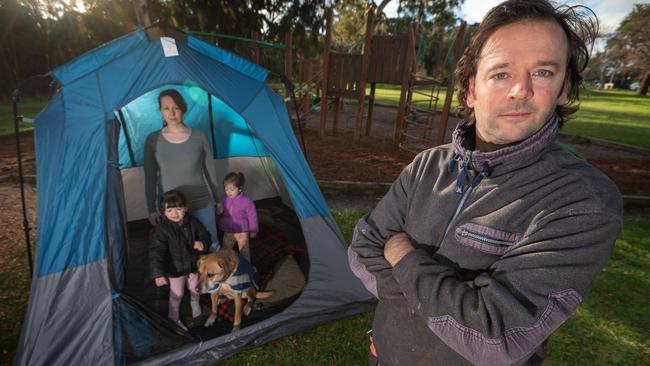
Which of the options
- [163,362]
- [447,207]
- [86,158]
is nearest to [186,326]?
[163,362]

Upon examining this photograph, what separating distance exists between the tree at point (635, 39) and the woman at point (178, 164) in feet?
142

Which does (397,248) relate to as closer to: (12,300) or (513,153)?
(513,153)

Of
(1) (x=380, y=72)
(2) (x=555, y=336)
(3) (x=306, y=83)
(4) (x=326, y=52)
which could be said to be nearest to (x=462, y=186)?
(2) (x=555, y=336)

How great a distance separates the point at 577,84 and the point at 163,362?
2854 millimetres

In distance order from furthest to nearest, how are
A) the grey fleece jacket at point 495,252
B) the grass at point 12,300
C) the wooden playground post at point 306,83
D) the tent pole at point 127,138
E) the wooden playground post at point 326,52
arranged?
the wooden playground post at point 306,83
the wooden playground post at point 326,52
the tent pole at point 127,138
the grass at point 12,300
the grey fleece jacket at point 495,252

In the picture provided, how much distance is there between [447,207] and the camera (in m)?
1.08

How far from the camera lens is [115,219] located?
9.09ft

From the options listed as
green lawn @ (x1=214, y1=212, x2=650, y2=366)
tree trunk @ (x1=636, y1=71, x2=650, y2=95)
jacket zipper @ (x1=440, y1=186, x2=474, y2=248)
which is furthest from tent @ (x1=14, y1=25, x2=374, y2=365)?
tree trunk @ (x1=636, y1=71, x2=650, y2=95)

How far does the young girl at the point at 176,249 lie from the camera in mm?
2615

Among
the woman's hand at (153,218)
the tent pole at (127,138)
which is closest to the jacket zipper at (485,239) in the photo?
the woman's hand at (153,218)

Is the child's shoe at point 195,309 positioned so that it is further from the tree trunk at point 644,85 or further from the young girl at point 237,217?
the tree trunk at point 644,85

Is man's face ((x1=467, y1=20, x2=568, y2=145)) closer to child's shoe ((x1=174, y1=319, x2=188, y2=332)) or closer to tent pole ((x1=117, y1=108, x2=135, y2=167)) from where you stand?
child's shoe ((x1=174, y1=319, x2=188, y2=332))

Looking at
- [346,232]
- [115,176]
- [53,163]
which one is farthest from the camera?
[346,232]

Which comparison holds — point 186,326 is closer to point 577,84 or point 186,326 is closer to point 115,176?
point 115,176
